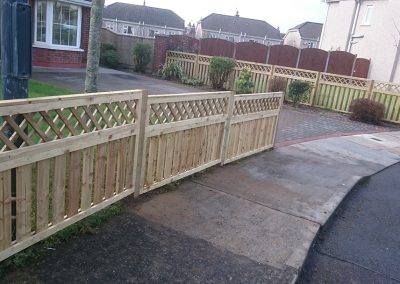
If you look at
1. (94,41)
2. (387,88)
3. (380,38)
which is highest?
(380,38)

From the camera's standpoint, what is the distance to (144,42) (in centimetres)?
2027

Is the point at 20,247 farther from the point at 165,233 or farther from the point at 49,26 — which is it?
the point at 49,26

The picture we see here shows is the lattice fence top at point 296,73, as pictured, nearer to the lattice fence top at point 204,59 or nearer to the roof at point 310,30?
the lattice fence top at point 204,59

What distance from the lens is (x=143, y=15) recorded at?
62.1 metres

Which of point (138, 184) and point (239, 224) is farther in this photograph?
point (138, 184)

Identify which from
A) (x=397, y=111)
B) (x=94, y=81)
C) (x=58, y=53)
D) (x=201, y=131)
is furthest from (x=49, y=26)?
(x=397, y=111)

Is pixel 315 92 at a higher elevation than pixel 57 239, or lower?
higher

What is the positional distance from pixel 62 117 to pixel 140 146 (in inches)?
52.9

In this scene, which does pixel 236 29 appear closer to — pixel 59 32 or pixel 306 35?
pixel 306 35

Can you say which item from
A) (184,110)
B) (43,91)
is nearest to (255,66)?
(43,91)

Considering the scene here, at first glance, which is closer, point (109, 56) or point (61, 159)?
point (61, 159)

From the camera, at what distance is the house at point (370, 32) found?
886 inches

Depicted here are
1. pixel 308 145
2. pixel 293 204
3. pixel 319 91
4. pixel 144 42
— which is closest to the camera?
pixel 293 204

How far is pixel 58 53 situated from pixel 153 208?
13444mm
